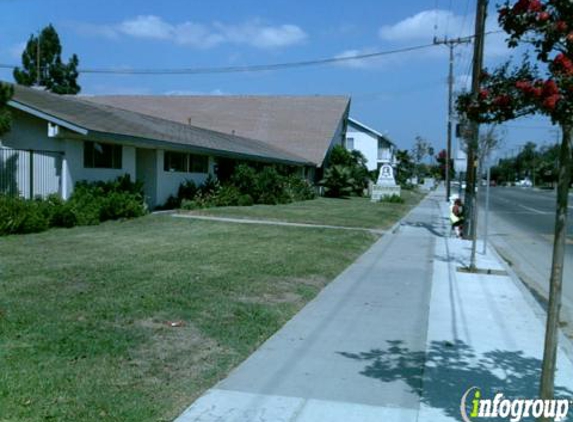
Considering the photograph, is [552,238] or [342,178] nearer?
[552,238]

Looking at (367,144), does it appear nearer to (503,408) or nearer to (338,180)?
(338,180)

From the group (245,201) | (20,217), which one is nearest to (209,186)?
(245,201)

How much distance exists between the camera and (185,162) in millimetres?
24516

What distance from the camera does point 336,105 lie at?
157ft

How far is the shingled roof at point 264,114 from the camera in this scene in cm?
4334

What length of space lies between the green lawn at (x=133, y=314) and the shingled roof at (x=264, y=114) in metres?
29.3

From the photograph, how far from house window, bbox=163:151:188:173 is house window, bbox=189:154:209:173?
2.00 feet

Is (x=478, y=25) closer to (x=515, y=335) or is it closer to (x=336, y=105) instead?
(x=515, y=335)

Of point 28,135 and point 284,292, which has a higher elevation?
point 28,135

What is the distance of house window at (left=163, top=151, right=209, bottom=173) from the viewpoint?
23.1 metres

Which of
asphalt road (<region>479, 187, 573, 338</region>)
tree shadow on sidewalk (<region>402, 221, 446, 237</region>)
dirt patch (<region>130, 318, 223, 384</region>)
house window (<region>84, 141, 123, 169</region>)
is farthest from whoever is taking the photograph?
tree shadow on sidewalk (<region>402, 221, 446, 237</region>)

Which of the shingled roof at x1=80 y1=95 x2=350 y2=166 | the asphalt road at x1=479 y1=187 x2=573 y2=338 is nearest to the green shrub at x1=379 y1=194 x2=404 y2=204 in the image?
the shingled roof at x1=80 y1=95 x2=350 y2=166

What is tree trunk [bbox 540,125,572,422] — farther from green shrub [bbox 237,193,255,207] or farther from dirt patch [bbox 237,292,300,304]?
green shrub [bbox 237,193,255,207]

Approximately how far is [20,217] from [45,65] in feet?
173
